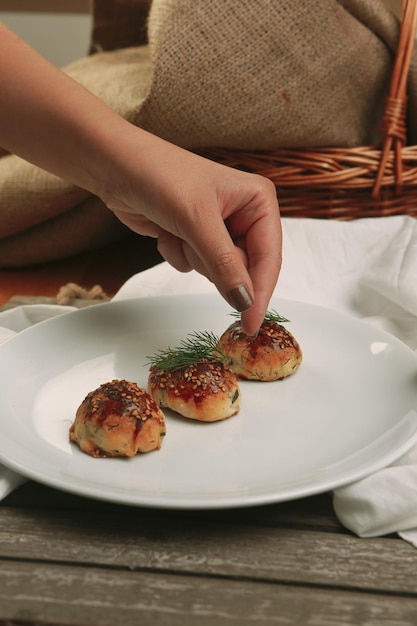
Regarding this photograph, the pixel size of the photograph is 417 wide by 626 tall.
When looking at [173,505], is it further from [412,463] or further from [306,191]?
[306,191]

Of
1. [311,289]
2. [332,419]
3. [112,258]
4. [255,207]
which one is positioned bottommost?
[112,258]

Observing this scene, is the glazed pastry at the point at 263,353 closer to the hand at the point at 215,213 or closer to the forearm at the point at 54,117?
the hand at the point at 215,213

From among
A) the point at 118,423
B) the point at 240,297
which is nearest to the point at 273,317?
the point at 240,297

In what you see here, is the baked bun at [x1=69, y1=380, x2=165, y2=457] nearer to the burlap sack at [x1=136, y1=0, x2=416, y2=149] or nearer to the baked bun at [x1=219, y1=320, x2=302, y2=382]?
the baked bun at [x1=219, y1=320, x2=302, y2=382]

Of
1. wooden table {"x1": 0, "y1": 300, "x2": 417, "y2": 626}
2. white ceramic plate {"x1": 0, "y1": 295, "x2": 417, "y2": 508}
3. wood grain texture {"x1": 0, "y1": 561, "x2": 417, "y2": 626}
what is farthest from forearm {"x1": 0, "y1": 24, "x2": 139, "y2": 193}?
wood grain texture {"x1": 0, "y1": 561, "x2": 417, "y2": 626}

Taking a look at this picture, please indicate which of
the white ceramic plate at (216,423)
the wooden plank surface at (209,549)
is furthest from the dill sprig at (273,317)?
the wooden plank surface at (209,549)

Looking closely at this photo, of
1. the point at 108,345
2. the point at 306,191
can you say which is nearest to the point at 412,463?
the point at 108,345

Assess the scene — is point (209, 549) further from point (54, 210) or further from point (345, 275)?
point (54, 210)
